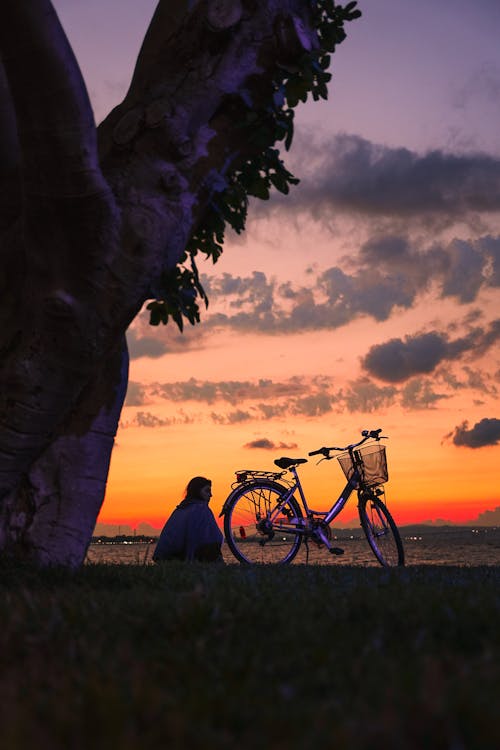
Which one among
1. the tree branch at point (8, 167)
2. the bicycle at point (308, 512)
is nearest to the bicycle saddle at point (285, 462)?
the bicycle at point (308, 512)

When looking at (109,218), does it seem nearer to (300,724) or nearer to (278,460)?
(300,724)

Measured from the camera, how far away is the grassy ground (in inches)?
88.4

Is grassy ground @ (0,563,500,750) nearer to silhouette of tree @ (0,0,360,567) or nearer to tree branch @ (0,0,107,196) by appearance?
silhouette of tree @ (0,0,360,567)

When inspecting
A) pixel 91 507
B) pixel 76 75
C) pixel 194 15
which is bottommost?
pixel 91 507

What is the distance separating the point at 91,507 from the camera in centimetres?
729

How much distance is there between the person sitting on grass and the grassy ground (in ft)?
17.5

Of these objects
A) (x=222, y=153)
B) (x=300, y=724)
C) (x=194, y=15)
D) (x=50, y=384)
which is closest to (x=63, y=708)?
(x=300, y=724)

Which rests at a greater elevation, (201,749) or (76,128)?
(76,128)

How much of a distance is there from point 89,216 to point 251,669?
4.04 meters

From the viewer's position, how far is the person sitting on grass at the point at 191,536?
10.7 meters

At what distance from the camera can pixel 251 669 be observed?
9.97ft

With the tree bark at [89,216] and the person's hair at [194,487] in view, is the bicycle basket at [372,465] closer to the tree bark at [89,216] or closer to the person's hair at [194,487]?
the person's hair at [194,487]

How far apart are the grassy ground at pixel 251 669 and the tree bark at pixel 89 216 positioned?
1.74m

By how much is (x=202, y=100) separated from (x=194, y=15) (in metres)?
0.84
